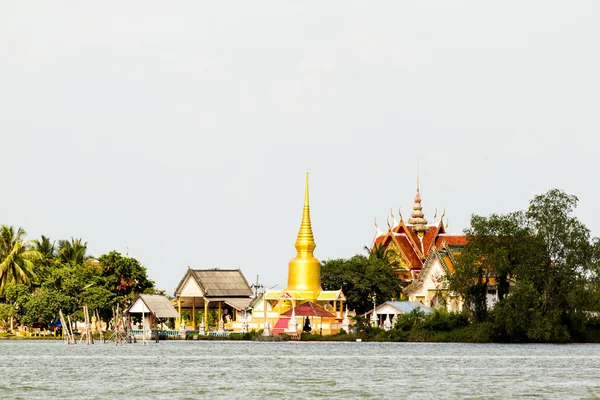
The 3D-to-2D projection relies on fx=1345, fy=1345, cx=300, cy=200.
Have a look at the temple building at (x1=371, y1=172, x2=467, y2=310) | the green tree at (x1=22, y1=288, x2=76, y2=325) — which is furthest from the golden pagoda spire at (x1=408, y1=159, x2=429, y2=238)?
the green tree at (x1=22, y1=288, x2=76, y2=325)

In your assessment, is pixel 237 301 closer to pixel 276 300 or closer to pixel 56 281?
pixel 276 300

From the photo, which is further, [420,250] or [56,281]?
[420,250]

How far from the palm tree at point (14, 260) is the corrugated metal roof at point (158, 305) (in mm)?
8459

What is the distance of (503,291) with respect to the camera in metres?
79.1

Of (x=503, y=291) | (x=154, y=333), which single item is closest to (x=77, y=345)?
(x=154, y=333)

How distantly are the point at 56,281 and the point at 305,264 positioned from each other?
66.4 ft

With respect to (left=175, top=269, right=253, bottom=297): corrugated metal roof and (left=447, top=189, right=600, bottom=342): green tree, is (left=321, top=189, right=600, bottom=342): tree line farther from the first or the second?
(left=175, top=269, right=253, bottom=297): corrugated metal roof

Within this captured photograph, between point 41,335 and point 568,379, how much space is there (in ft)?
185

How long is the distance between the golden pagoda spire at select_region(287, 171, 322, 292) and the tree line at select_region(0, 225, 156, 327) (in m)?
10.5

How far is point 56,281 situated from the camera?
8700cm

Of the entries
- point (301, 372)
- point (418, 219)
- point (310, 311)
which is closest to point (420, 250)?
point (418, 219)

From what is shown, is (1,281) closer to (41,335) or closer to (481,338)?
(41,335)

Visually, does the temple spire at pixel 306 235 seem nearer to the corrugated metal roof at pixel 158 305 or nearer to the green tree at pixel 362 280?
the green tree at pixel 362 280

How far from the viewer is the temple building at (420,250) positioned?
334 feet
